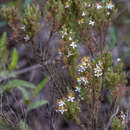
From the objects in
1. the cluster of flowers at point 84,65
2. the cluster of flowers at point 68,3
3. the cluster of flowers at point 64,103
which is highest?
the cluster of flowers at point 68,3

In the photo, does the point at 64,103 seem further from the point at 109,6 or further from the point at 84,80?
the point at 109,6

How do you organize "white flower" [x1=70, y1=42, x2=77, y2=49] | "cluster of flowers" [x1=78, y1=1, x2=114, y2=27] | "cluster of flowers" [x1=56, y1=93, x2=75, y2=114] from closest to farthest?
"cluster of flowers" [x1=56, y1=93, x2=75, y2=114]
"white flower" [x1=70, y1=42, x2=77, y2=49]
"cluster of flowers" [x1=78, y1=1, x2=114, y2=27]

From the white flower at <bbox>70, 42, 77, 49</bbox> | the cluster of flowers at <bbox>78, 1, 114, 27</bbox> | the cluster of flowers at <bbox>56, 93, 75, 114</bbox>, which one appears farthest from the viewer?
the cluster of flowers at <bbox>78, 1, 114, 27</bbox>

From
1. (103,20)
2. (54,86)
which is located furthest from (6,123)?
(103,20)

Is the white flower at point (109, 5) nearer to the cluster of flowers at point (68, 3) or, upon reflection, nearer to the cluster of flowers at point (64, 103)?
the cluster of flowers at point (68, 3)

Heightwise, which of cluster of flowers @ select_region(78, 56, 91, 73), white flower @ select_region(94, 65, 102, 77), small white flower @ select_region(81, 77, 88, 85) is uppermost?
cluster of flowers @ select_region(78, 56, 91, 73)

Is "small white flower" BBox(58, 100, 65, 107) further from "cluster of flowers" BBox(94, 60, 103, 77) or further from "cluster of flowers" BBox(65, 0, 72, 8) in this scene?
"cluster of flowers" BBox(65, 0, 72, 8)

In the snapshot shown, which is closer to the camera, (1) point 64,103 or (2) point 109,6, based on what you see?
(1) point 64,103

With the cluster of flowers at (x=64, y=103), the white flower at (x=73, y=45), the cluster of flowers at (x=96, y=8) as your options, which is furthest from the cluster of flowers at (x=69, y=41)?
the cluster of flowers at (x=64, y=103)

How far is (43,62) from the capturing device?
6.82 ft

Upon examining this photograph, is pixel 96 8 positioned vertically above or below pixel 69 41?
above

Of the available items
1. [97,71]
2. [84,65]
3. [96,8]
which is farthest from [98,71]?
[96,8]

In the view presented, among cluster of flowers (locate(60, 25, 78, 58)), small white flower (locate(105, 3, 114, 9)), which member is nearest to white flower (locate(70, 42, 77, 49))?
cluster of flowers (locate(60, 25, 78, 58))

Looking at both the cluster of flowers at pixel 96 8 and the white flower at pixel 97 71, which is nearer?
the white flower at pixel 97 71
